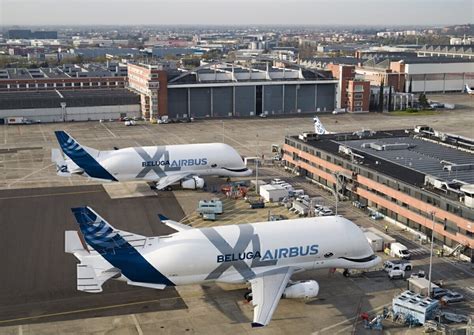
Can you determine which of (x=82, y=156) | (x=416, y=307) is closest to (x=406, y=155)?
(x=416, y=307)

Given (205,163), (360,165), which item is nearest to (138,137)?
(205,163)

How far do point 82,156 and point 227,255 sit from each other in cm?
3972

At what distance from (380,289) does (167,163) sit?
4185cm

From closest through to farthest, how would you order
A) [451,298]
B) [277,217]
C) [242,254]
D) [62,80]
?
[242,254] < [451,298] < [277,217] < [62,80]

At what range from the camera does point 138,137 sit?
4926 inches

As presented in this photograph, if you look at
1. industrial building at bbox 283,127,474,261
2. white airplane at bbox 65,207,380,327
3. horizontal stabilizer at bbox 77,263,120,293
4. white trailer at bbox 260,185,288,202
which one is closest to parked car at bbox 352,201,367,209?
industrial building at bbox 283,127,474,261

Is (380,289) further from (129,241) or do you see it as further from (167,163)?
(167,163)

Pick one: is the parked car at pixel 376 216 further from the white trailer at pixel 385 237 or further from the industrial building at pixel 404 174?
the white trailer at pixel 385 237

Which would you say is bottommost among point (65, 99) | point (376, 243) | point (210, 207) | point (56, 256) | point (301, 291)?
point (56, 256)

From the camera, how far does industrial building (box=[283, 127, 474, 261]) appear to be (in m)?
59.2

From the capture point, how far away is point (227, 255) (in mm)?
46938

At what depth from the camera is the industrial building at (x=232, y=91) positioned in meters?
148

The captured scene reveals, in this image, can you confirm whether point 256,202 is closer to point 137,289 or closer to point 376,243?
point 376,243

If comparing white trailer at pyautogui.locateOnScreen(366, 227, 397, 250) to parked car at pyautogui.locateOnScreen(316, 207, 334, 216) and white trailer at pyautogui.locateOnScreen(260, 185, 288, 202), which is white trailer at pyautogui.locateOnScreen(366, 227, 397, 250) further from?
white trailer at pyautogui.locateOnScreen(260, 185, 288, 202)
